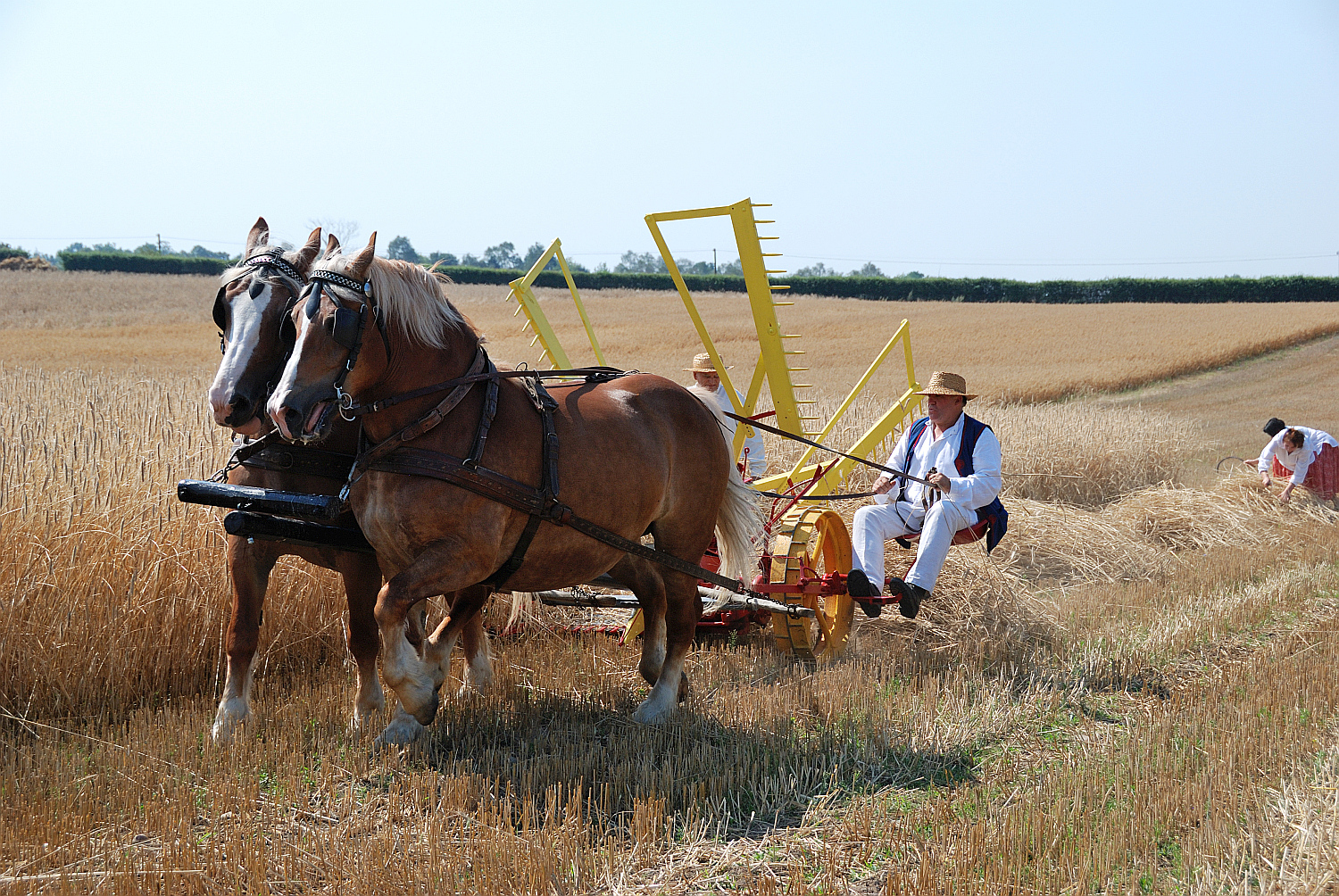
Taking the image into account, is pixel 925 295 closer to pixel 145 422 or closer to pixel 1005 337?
pixel 1005 337

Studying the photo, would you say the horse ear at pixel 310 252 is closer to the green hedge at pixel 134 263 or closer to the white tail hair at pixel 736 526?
the white tail hair at pixel 736 526

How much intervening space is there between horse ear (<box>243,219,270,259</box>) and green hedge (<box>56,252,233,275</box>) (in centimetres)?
5422

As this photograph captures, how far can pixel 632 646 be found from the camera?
19.5ft

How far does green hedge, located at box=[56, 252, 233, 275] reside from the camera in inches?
2131

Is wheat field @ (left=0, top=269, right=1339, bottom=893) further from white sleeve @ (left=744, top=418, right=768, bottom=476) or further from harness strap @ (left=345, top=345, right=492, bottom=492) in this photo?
white sleeve @ (left=744, top=418, right=768, bottom=476)

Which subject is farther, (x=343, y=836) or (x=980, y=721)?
(x=980, y=721)

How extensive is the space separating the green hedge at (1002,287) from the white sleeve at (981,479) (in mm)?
40808

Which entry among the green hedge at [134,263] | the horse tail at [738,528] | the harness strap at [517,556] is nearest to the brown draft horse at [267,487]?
the harness strap at [517,556]

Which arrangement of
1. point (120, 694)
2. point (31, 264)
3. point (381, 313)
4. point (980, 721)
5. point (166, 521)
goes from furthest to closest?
point (31, 264) → point (166, 521) → point (120, 694) → point (980, 721) → point (381, 313)

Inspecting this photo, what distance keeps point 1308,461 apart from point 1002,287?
4331 centimetres

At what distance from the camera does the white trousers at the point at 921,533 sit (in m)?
5.33

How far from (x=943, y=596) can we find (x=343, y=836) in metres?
3.98

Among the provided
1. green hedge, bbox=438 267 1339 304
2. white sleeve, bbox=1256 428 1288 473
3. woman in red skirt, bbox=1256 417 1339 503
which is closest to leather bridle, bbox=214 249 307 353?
woman in red skirt, bbox=1256 417 1339 503

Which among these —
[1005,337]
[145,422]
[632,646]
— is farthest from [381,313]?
[1005,337]
